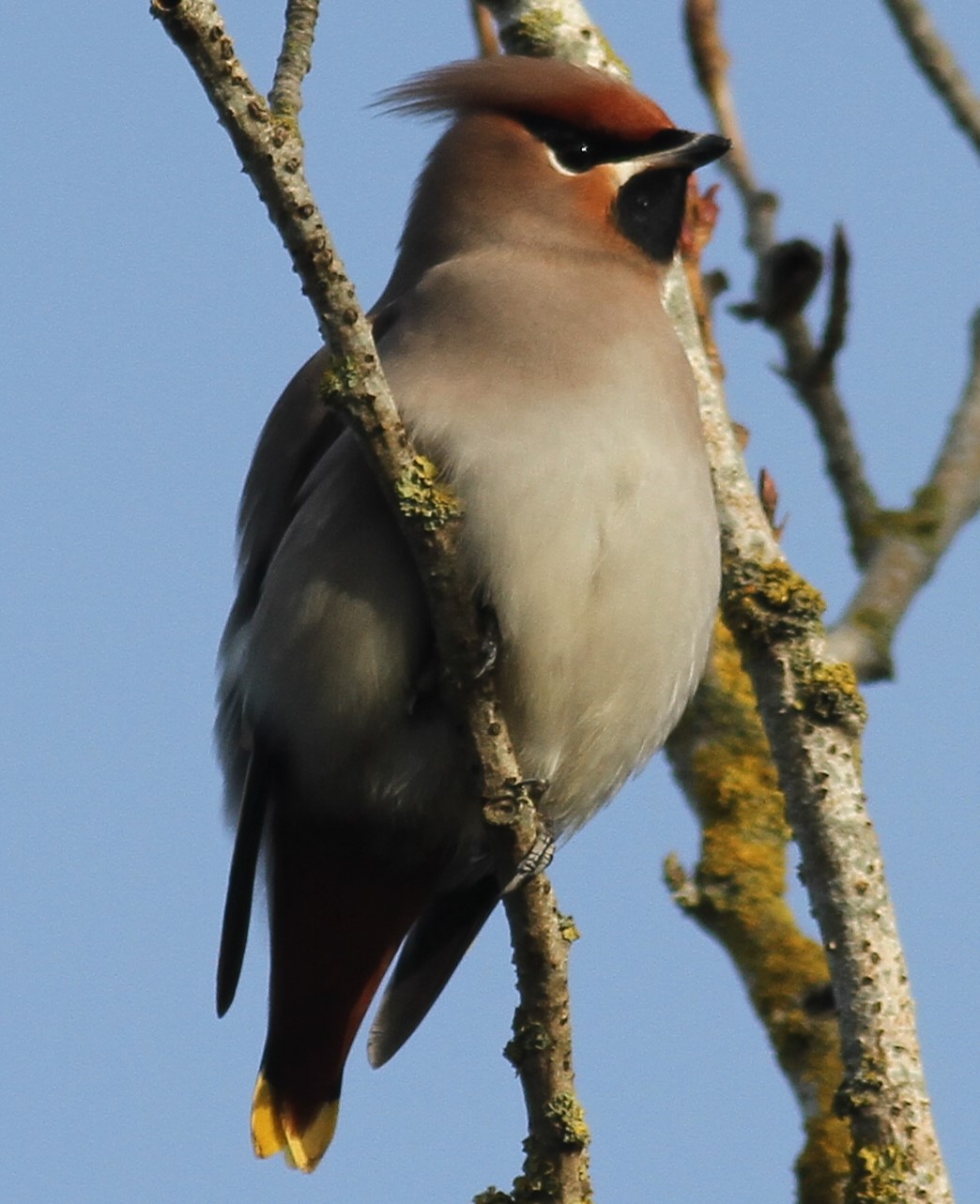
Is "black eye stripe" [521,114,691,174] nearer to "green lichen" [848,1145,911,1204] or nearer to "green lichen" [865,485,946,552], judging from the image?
"green lichen" [865,485,946,552]

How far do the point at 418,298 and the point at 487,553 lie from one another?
0.80 m

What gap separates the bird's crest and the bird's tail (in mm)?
1648

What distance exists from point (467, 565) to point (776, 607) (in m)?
0.70

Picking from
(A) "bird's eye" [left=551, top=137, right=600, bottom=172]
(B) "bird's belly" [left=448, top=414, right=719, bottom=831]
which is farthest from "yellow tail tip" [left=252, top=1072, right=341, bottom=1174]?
(A) "bird's eye" [left=551, top=137, right=600, bottom=172]

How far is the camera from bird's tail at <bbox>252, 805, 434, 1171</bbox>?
14.4 feet

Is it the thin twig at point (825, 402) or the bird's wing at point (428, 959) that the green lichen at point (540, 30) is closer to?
the thin twig at point (825, 402)

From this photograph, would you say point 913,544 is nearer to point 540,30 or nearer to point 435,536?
point 540,30

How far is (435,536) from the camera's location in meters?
3.51

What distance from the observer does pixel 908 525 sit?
4746 mm

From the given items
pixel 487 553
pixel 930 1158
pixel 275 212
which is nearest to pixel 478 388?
pixel 487 553

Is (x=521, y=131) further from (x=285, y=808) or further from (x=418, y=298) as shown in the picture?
(x=285, y=808)

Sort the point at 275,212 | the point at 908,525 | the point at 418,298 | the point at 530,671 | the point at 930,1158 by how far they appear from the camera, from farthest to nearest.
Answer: the point at 908,525
the point at 418,298
the point at 530,671
the point at 930,1158
the point at 275,212

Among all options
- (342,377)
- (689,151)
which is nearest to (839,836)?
(342,377)

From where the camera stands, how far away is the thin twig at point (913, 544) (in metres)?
4.55
